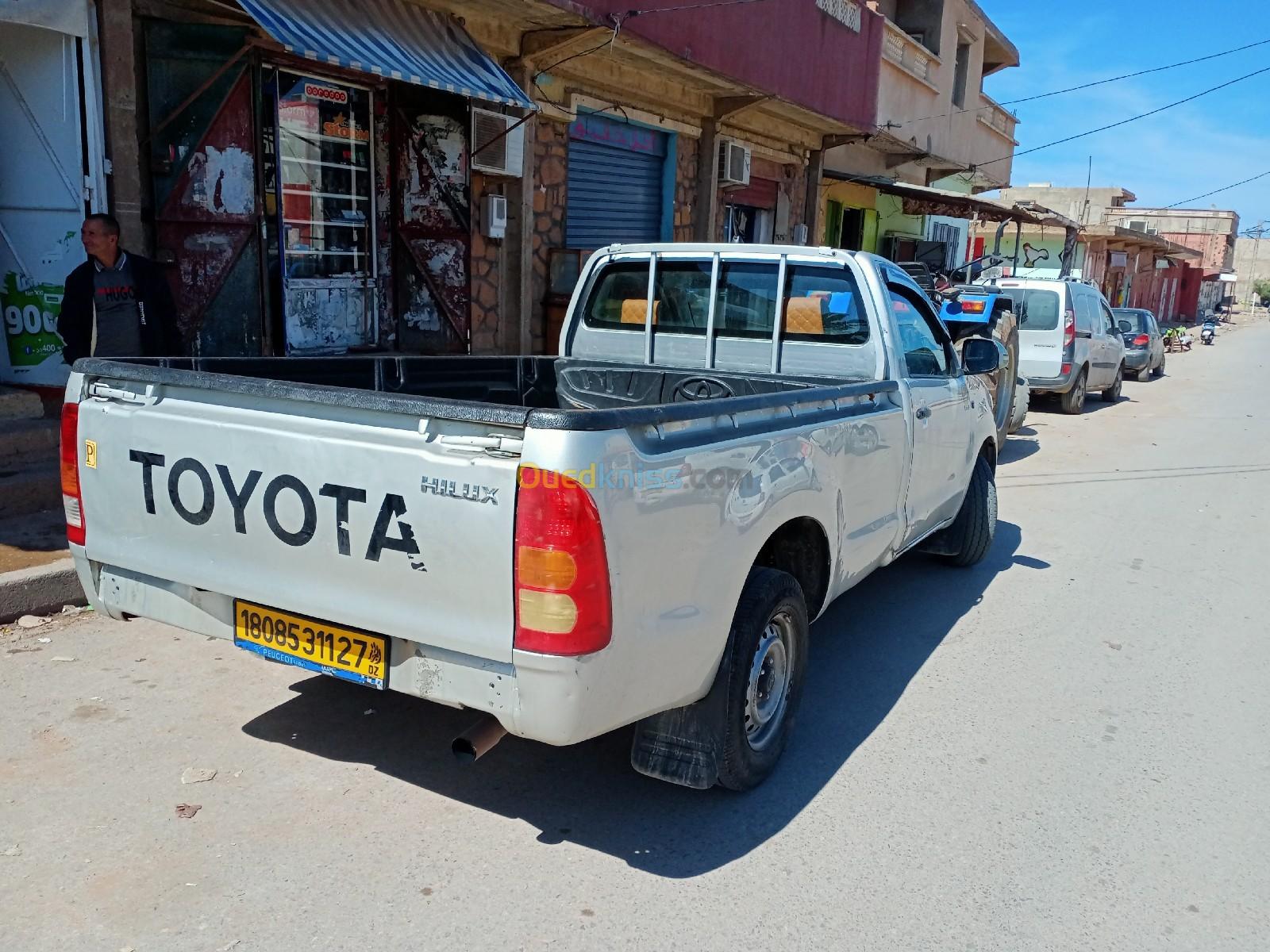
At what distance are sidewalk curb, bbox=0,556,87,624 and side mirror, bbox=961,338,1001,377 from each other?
15.6ft

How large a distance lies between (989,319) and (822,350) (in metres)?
6.36

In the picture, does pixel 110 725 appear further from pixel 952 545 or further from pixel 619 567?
pixel 952 545

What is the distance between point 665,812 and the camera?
11.4ft

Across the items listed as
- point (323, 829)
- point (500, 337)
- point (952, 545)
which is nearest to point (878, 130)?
point (500, 337)

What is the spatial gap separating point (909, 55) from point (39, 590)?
704 inches

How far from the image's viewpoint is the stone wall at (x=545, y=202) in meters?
10.4

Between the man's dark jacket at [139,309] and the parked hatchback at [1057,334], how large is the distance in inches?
440

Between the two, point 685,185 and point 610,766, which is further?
point 685,185

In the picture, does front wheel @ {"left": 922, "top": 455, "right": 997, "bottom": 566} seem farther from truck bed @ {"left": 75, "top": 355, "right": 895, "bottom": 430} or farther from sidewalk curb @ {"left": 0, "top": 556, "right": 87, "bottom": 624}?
sidewalk curb @ {"left": 0, "top": 556, "right": 87, "bottom": 624}

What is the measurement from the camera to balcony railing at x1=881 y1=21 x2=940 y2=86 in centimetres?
1745

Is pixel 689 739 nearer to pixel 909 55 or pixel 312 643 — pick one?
pixel 312 643

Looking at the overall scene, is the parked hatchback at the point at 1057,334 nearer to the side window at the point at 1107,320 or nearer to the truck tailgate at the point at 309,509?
the side window at the point at 1107,320

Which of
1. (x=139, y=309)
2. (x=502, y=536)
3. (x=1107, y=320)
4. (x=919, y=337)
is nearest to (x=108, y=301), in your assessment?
(x=139, y=309)

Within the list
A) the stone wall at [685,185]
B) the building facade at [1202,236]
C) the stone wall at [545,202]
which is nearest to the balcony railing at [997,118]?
the stone wall at [685,185]
